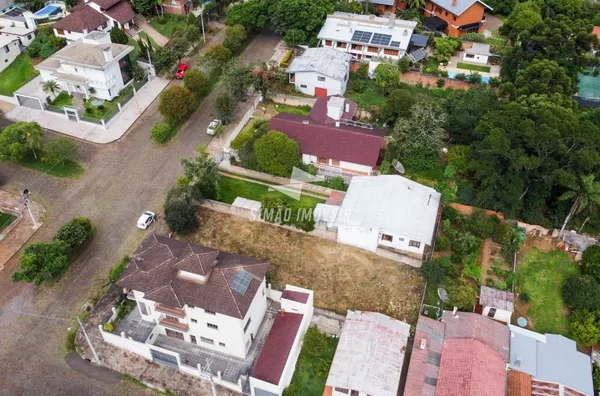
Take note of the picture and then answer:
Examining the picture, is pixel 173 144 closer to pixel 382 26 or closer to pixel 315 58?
pixel 315 58

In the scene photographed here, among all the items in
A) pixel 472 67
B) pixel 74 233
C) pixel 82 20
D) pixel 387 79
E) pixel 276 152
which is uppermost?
pixel 82 20

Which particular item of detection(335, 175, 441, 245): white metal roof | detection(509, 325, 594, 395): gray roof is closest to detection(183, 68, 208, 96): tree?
detection(335, 175, 441, 245): white metal roof

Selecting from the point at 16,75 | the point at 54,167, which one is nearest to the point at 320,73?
the point at 54,167

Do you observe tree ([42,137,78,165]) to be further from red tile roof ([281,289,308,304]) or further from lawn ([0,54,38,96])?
red tile roof ([281,289,308,304])

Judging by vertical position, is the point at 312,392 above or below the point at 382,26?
below

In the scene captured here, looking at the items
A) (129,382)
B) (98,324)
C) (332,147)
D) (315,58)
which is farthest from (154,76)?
(129,382)

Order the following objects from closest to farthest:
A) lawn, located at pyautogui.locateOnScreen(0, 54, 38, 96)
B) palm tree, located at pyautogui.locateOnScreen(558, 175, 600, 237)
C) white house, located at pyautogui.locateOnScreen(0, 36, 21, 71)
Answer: palm tree, located at pyautogui.locateOnScreen(558, 175, 600, 237) < lawn, located at pyautogui.locateOnScreen(0, 54, 38, 96) < white house, located at pyautogui.locateOnScreen(0, 36, 21, 71)

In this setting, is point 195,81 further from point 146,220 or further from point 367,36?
point 367,36
